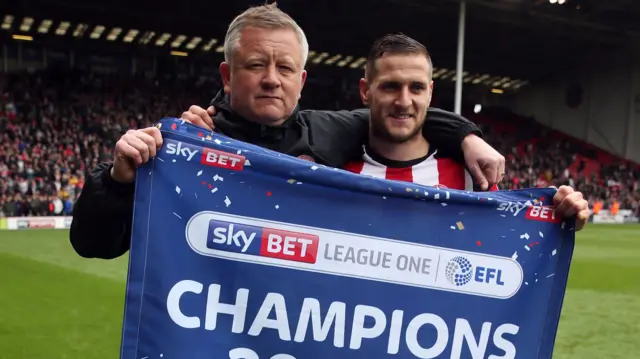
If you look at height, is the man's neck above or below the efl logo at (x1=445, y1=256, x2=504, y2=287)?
above

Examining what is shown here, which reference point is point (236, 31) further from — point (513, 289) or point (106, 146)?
point (106, 146)

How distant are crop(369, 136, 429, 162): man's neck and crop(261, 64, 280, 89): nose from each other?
2.05ft

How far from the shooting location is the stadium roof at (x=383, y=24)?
74.3ft

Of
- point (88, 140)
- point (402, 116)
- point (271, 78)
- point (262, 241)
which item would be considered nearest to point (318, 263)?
point (262, 241)

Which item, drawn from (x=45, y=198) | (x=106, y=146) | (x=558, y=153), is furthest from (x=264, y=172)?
(x=558, y=153)

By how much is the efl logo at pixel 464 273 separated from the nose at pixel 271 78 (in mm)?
835

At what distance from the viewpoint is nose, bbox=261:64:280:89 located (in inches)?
78.1

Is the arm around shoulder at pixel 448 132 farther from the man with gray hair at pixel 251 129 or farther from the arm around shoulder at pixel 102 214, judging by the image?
the arm around shoulder at pixel 102 214

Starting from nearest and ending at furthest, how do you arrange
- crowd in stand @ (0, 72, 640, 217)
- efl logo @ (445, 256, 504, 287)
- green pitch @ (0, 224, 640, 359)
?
1. efl logo @ (445, 256, 504, 287)
2. green pitch @ (0, 224, 640, 359)
3. crowd in stand @ (0, 72, 640, 217)

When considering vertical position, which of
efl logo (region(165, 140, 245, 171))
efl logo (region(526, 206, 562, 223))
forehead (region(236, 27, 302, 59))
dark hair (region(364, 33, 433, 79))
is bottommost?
efl logo (region(526, 206, 562, 223))

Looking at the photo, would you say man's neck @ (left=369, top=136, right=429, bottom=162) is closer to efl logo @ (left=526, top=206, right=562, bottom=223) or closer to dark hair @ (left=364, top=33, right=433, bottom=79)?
dark hair @ (left=364, top=33, right=433, bottom=79)

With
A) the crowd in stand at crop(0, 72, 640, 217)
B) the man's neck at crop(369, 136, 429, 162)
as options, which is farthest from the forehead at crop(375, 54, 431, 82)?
the crowd in stand at crop(0, 72, 640, 217)

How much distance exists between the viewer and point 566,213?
80.0 inches

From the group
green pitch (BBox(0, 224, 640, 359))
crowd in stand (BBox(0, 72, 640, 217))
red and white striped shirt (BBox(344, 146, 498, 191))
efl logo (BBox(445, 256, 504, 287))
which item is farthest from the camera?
crowd in stand (BBox(0, 72, 640, 217))
